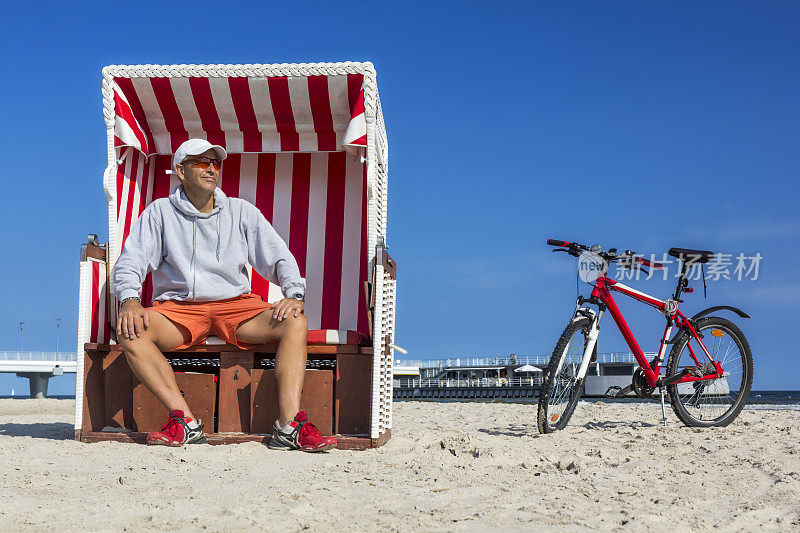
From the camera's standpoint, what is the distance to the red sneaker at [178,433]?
336 centimetres

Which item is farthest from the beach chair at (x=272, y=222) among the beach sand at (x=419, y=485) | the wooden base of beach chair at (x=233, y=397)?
the beach sand at (x=419, y=485)

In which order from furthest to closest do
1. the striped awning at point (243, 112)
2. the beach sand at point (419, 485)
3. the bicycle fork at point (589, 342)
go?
the bicycle fork at point (589, 342)
the striped awning at point (243, 112)
the beach sand at point (419, 485)

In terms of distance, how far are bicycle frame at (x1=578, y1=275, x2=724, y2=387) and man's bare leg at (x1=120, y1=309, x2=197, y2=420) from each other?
2310mm

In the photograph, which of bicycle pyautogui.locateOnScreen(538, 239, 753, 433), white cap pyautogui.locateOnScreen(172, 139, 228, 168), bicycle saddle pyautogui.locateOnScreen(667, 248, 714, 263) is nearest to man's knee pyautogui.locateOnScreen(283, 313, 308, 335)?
white cap pyautogui.locateOnScreen(172, 139, 228, 168)

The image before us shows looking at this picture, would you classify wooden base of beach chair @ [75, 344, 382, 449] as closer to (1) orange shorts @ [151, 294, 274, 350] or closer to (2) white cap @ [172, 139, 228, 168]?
(1) orange shorts @ [151, 294, 274, 350]

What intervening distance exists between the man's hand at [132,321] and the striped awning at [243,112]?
1.16 m

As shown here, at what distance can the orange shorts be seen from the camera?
3619 mm

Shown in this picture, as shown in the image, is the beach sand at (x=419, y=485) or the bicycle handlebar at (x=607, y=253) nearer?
the beach sand at (x=419, y=485)

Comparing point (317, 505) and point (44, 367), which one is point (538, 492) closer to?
point (317, 505)

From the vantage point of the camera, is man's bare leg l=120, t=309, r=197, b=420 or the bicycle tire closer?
man's bare leg l=120, t=309, r=197, b=420

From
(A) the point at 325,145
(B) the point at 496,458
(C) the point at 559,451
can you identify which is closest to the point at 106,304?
(A) the point at 325,145

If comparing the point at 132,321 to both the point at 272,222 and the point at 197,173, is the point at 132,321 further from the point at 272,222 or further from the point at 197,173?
the point at 272,222

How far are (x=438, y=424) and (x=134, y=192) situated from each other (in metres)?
2.83

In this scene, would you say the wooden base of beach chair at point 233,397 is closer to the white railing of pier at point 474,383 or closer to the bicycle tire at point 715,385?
the bicycle tire at point 715,385
